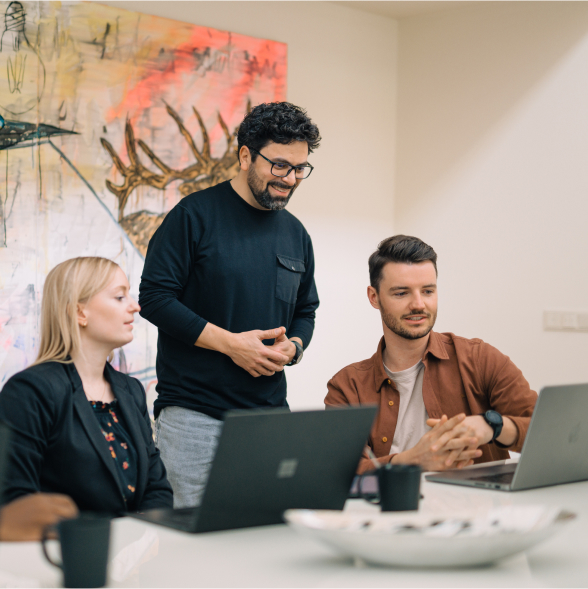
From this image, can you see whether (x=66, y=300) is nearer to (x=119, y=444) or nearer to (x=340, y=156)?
(x=119, y=444)

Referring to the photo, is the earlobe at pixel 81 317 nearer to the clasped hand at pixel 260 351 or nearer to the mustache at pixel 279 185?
the clasped hand at pixel 260 351

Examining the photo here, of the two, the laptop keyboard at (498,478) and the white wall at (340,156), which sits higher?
the white wall at (340,156)

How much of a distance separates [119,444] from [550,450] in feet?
3.32

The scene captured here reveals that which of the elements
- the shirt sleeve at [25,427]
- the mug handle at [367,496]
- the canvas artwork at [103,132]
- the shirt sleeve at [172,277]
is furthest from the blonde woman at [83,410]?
the canvas artwork at [103,132]

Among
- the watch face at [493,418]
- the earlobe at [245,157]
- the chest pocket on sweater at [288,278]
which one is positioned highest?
the earlobe at [245,157]

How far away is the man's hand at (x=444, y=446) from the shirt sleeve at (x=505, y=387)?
31 cm

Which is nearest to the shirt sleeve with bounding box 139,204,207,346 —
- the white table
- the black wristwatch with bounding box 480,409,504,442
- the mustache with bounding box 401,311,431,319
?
the mustache with bounding box 401,311,431,319

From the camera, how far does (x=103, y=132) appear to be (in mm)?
3738

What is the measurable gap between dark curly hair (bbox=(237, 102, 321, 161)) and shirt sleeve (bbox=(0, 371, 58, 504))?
1.09 meters

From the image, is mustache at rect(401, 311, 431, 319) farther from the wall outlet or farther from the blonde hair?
A: the wall outlet

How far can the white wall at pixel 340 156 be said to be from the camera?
4473 millimetres

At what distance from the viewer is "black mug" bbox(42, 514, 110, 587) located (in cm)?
102

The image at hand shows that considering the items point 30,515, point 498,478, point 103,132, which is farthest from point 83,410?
point 103,132

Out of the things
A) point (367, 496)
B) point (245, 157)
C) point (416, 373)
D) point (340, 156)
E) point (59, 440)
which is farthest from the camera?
point (340, 156)
